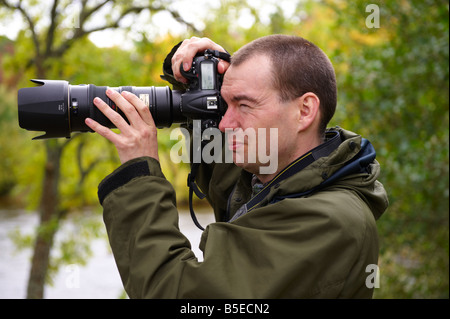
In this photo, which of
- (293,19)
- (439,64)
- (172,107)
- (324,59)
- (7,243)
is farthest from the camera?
(7,243)

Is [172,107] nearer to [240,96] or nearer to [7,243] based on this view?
[240,96]

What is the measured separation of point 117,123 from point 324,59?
0.65 meters

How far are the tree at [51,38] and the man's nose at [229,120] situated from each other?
3357mm

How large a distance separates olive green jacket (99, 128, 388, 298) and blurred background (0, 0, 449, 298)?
6.67 feet

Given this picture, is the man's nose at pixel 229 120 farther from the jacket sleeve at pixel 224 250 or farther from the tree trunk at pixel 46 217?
the tree trunk at pixel 46 217

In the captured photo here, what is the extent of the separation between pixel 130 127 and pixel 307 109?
525 millimetres

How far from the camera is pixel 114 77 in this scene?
4.85 metres

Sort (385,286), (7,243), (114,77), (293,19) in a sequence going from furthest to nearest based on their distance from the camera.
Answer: (7,243) → (293,19) → (114,77) → (385,286)

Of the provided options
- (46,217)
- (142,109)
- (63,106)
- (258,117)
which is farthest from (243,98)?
(46,217)

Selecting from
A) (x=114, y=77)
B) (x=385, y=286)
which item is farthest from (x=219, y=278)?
(x=114, y=77)

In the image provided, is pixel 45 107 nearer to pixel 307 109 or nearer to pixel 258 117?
pixel 258 117

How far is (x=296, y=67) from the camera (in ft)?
5.13

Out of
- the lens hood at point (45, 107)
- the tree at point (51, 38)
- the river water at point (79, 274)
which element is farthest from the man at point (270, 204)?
the river water at point (79, 274)

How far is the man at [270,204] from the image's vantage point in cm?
132
